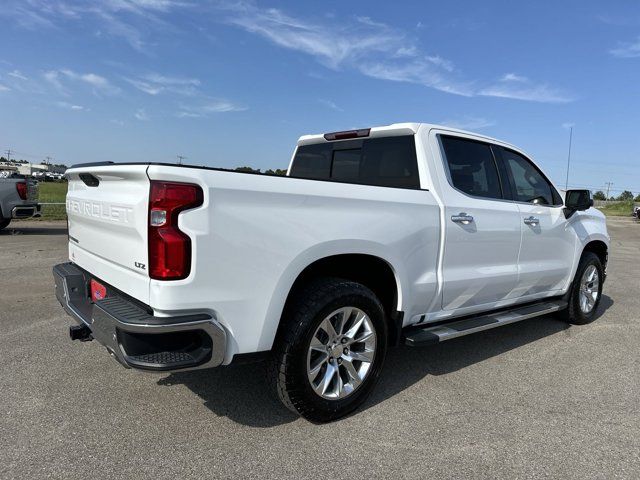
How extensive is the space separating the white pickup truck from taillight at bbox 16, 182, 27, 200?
905 centimetres

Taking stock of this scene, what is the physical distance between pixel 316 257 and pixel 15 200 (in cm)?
1090

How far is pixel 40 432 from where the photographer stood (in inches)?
109

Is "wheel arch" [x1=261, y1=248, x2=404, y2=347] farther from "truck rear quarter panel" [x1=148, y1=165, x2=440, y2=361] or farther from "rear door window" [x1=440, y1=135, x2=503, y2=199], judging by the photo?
"rear door window" [x1=440, y1=135, x2=503, y2=199]

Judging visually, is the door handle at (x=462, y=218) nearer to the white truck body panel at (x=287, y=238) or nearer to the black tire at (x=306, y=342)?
the white truck body panel at (x=287, y=238)

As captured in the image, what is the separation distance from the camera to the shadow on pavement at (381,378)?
124 inches

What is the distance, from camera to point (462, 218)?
370 centimetres

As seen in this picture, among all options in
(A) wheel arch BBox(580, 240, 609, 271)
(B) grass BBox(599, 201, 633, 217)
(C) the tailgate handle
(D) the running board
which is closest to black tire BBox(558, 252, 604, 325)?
(A) wheel arch BBox(580, 240, 609, 271)

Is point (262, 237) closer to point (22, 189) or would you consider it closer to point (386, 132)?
point (386, 132)

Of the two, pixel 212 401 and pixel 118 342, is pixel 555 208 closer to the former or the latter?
pixel 212 401

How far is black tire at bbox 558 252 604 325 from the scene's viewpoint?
5305 millimetres

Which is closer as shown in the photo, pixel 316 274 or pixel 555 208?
pixel 316 274

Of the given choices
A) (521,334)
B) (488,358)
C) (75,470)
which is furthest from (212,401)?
(521,334)

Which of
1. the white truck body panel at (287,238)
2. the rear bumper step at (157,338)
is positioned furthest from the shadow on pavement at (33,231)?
the rear bumper step at (157,338)

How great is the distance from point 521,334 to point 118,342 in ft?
13.6
